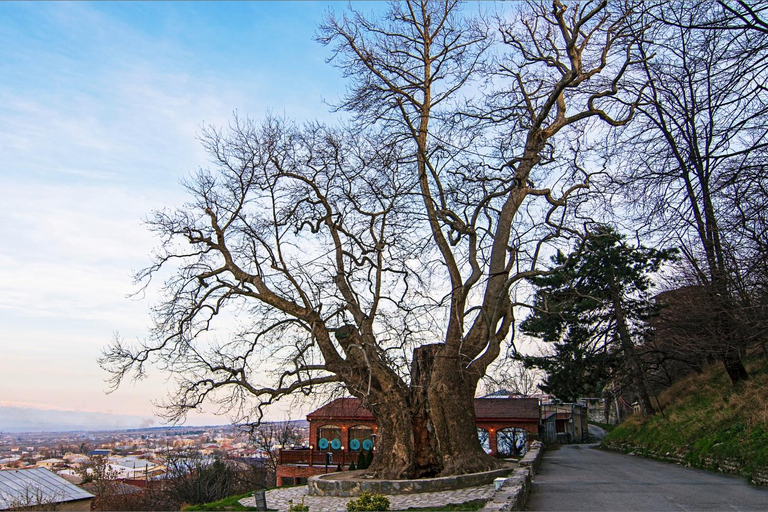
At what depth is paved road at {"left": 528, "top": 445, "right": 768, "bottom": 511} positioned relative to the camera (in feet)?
28.4

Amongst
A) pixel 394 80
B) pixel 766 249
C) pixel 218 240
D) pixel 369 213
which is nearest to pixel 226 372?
pixel 218 240

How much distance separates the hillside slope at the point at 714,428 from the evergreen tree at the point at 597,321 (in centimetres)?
293

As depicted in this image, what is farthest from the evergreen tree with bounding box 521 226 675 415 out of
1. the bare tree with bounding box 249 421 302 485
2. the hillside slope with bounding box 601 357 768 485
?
the bare tree with bounding box 249 421 302 485

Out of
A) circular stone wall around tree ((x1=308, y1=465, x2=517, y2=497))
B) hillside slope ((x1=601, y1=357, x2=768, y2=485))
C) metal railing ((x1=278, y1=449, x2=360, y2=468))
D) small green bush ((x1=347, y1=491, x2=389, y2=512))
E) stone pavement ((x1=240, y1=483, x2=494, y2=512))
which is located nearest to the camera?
small green bush ((x1=347, y1=491, x2=389, y2=512))

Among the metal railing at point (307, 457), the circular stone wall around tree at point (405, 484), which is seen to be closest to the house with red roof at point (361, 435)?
the metal railing at point (307, 457)

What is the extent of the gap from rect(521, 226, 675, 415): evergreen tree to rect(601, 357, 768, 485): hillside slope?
293 cm

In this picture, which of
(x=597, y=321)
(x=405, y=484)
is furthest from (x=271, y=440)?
(x=405, y=484)

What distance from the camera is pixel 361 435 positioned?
3512 cm

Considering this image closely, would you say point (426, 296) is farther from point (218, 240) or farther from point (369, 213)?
point (218, 240)

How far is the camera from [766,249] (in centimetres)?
1116

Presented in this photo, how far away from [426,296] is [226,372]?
601 cm

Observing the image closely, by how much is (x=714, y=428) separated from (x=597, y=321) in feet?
41.8

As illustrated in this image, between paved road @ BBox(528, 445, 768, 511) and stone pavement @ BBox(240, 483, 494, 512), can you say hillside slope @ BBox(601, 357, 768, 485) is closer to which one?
paved road @ BBox(528, 445, 768, 511)

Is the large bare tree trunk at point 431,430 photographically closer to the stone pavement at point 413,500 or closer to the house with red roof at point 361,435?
the stone pavement at point 413,500
